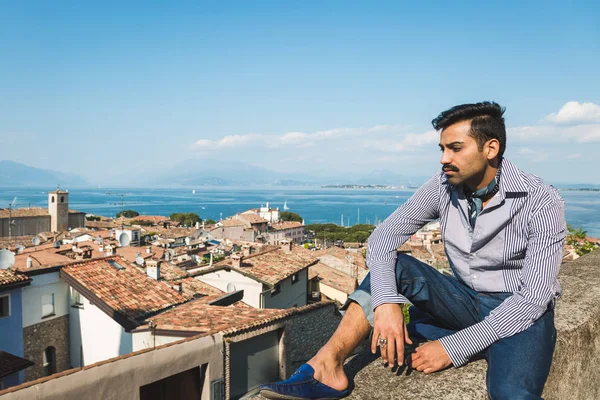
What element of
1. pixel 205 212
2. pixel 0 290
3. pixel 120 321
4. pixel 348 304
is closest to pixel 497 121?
pixel 348 304

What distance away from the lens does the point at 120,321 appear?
1170cm

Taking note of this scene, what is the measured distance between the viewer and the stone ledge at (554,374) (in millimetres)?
1643

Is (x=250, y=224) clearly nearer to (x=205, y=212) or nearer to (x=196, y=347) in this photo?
(x=196, y=347)

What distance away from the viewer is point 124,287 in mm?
13273

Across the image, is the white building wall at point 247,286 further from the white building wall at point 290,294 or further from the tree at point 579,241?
the tree at point 579,241

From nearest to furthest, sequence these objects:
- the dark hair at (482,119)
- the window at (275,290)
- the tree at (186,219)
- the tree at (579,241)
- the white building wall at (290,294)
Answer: the dark hair at (482,119) < the tree at (579,241) < the window at (275,290) < the white building wall at (290,294) < the tree at (186,219)

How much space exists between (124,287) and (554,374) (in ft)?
41.8

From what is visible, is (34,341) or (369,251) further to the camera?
(34,341)

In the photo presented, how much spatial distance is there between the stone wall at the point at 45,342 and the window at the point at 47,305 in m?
0.20

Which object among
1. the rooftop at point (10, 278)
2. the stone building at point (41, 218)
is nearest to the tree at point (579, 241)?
the rooftop at point (10, 278)

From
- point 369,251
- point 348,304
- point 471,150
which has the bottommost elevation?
point 348,304

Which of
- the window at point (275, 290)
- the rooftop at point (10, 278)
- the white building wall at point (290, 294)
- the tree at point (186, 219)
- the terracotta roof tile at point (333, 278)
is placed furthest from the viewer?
the tree at point (186, 219)

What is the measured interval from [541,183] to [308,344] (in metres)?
9.96

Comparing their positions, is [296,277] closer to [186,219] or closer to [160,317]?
[160,317]
